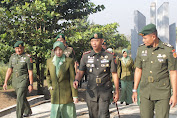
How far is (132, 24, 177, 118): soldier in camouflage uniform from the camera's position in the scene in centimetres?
407

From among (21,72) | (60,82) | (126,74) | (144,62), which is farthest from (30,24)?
(144,62)

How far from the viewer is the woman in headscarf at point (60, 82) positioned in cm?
449

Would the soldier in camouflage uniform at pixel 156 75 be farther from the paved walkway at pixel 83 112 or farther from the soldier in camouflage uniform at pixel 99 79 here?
the paved walkway at pixel 83 112

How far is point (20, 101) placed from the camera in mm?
6363

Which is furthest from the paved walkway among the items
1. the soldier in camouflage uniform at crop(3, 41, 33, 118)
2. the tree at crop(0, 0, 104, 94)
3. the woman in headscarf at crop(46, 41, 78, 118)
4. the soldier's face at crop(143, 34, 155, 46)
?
the soldier's face at crop(143, 34, 155, 46)

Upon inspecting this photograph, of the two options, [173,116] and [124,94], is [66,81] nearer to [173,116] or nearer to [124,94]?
[173,116]

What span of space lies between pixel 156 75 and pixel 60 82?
179cm

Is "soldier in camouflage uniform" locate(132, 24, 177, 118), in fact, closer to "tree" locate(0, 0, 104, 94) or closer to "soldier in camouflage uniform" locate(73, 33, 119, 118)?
"soldier in camouflage uniform" locate(73, 33, 119, 118)

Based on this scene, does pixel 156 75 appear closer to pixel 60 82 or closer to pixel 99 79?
pixel 99 79

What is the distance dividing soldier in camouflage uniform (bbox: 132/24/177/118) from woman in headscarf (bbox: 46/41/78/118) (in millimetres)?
1344

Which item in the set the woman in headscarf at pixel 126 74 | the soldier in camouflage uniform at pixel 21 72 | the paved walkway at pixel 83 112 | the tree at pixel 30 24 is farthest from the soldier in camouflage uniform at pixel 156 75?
the tree at pixel 30 24

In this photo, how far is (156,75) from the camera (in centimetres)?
414

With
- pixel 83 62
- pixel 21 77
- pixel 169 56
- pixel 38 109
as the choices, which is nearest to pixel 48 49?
pixel 38 109

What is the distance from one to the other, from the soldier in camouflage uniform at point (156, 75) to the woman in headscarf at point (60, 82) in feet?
4.41
